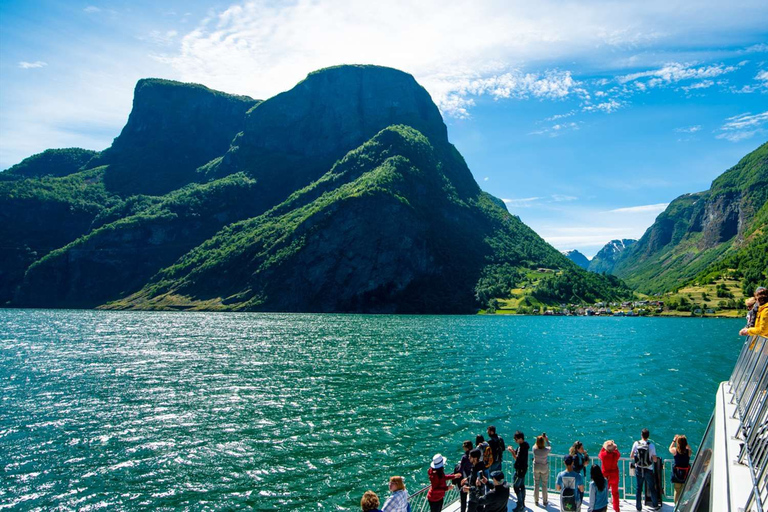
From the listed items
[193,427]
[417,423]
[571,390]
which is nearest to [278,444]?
[193,427]

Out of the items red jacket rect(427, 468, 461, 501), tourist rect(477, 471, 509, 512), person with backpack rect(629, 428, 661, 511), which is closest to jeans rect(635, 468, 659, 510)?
person with backpack rect(629, 428, 661, 511)

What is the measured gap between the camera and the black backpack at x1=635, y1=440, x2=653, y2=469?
649 inches

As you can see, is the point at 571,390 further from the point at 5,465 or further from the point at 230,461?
the point at 5,465

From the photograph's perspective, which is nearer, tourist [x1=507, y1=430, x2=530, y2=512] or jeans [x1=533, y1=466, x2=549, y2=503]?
tourist [x1=507, y1=430, x2=530, y2=512]

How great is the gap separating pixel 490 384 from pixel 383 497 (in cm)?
3002

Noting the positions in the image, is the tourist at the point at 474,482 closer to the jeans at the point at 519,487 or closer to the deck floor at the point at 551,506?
the jeans at the point at 519,487

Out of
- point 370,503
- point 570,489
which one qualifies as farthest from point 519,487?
point 370,503

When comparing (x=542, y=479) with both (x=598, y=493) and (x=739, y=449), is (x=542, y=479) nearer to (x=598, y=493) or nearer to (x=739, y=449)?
→ (x=598, y=493)

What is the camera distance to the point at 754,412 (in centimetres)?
1026

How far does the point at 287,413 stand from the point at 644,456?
2824 centimetres

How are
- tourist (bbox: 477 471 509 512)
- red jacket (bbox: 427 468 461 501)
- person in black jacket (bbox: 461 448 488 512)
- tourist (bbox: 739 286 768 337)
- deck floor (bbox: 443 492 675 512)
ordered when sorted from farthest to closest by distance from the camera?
deck floor (bbox: 443 492 675 512)
red jacket (bbox: 427 468 461 501)
person in black jacket (bbox: 461 448 488 512)
tourist (bbox: 477 471 509 512)
tourist (bbox: 739 286 768 337)

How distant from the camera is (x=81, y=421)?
116ft

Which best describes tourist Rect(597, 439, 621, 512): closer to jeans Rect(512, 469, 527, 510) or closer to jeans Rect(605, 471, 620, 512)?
jeans Rect(605, 471, 620, 512)

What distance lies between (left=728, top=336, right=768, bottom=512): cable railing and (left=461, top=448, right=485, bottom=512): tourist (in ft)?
22.5
